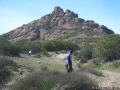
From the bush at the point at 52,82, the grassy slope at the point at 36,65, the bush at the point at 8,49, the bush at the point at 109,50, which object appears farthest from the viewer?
the bush at the point at 8,49

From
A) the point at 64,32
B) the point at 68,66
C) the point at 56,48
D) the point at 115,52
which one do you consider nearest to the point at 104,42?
the point at 115,52

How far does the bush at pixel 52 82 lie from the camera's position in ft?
61.0

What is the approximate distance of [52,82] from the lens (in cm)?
1892

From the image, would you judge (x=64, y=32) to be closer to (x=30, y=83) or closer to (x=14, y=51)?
(x=14, y=51)

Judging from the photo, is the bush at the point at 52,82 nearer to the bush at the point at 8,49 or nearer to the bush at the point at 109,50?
the bush at the point at 109,50

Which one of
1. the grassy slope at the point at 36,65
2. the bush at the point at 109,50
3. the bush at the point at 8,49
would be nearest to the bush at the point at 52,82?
the grassy slope at the point at 36,65

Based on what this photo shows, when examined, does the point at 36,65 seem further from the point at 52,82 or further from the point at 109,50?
the point at 52,82

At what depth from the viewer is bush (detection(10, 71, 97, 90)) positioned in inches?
732

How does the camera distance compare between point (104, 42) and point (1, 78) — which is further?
point (104, 42)

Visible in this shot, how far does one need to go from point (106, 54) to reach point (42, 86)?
36097mm

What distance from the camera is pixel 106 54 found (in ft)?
177

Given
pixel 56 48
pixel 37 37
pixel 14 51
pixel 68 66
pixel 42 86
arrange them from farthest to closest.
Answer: pixel 37 37, pixel 56 48, pixel 14 51, pixel 68 66, pixel 42 86

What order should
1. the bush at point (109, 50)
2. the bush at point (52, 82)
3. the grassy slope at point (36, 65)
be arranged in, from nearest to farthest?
the bush at point (52, 82)
the grassy slope at point (36, 65)
the bush at point (109, 50)

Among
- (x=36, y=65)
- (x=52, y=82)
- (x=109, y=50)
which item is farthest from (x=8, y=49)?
(x=52, y=82)
